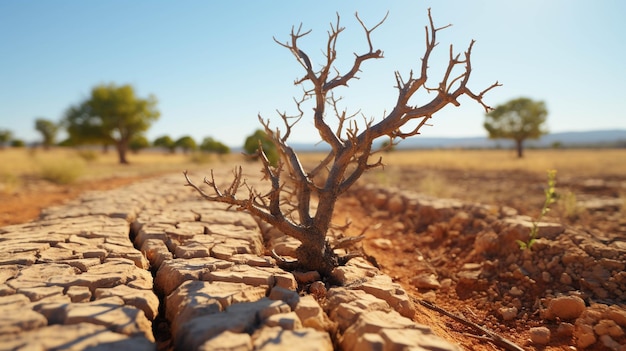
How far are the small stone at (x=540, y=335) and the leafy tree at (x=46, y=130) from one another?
60050 mm

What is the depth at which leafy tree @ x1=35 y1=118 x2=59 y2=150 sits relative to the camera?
1929 inches

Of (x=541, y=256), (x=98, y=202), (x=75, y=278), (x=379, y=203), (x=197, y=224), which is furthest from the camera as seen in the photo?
(x=379, y=203)

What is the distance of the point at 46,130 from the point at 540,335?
61595 millimetres

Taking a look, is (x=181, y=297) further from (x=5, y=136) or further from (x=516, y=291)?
(x=5, y=136)

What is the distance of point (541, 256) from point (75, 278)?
12.7 ft

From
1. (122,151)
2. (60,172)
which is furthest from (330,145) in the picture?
(122,151)

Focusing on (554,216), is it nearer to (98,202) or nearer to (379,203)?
(379,203)

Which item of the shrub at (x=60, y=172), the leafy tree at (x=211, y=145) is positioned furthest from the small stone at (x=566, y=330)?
the leafy tree at (x=211, y=145)

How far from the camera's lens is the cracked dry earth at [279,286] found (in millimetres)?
1764

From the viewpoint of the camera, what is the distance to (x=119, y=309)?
1925mm

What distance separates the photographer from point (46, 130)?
49406 millimetres

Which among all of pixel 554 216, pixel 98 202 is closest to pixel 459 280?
pixel 554 216

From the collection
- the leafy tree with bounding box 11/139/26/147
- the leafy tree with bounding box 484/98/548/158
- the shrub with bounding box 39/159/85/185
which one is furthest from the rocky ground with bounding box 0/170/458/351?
the leafy tree with bounding box 11/139/26/147

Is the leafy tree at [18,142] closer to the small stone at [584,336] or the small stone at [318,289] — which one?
the small stone at [318,289]
